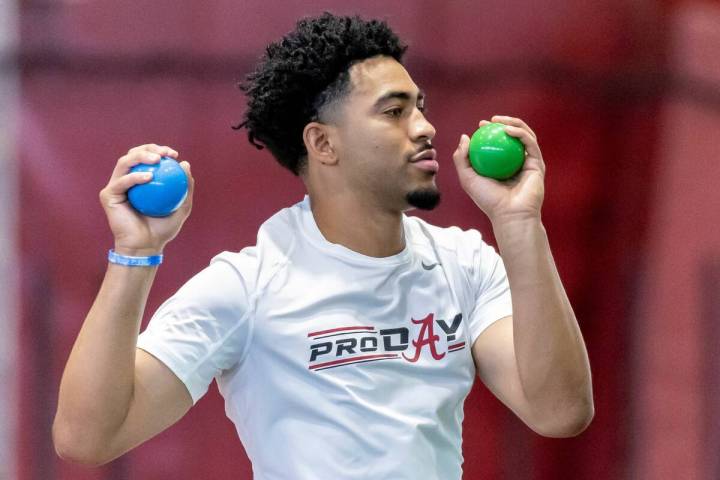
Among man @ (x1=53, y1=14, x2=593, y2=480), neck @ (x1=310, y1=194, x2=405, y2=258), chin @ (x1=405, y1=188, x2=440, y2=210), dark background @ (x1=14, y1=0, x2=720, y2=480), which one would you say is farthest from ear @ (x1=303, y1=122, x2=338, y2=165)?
dark background @ (x1=14, y1=0, x2=720, y2=480)

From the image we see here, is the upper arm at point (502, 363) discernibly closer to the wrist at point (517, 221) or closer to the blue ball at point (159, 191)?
the wrist at point (517, 221)

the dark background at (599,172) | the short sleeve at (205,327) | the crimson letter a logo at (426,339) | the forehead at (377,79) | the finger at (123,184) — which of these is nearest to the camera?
the finger at (123,184)

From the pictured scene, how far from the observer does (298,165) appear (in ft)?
7.63

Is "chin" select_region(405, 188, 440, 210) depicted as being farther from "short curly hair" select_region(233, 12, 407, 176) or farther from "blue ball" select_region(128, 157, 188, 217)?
"blue ball" select_region(128, 157, 188, 217)

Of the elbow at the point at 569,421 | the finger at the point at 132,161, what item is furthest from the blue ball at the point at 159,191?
the elbow at the point at 569,421

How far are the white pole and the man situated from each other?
1.17m

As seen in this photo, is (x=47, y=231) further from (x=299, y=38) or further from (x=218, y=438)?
(x=299, y=38)

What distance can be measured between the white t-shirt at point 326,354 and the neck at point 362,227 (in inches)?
1.8

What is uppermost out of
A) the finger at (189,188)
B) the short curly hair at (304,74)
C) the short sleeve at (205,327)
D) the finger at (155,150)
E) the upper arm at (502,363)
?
the short curly hair at (304,74)

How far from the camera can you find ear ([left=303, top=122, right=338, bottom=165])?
2.19 m

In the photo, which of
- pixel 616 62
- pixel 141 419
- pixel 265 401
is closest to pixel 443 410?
pixel 265 401

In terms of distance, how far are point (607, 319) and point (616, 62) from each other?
2.60 ft

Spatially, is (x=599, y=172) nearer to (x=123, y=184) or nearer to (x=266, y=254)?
(x=266, y=254)

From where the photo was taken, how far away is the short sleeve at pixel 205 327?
187cm
